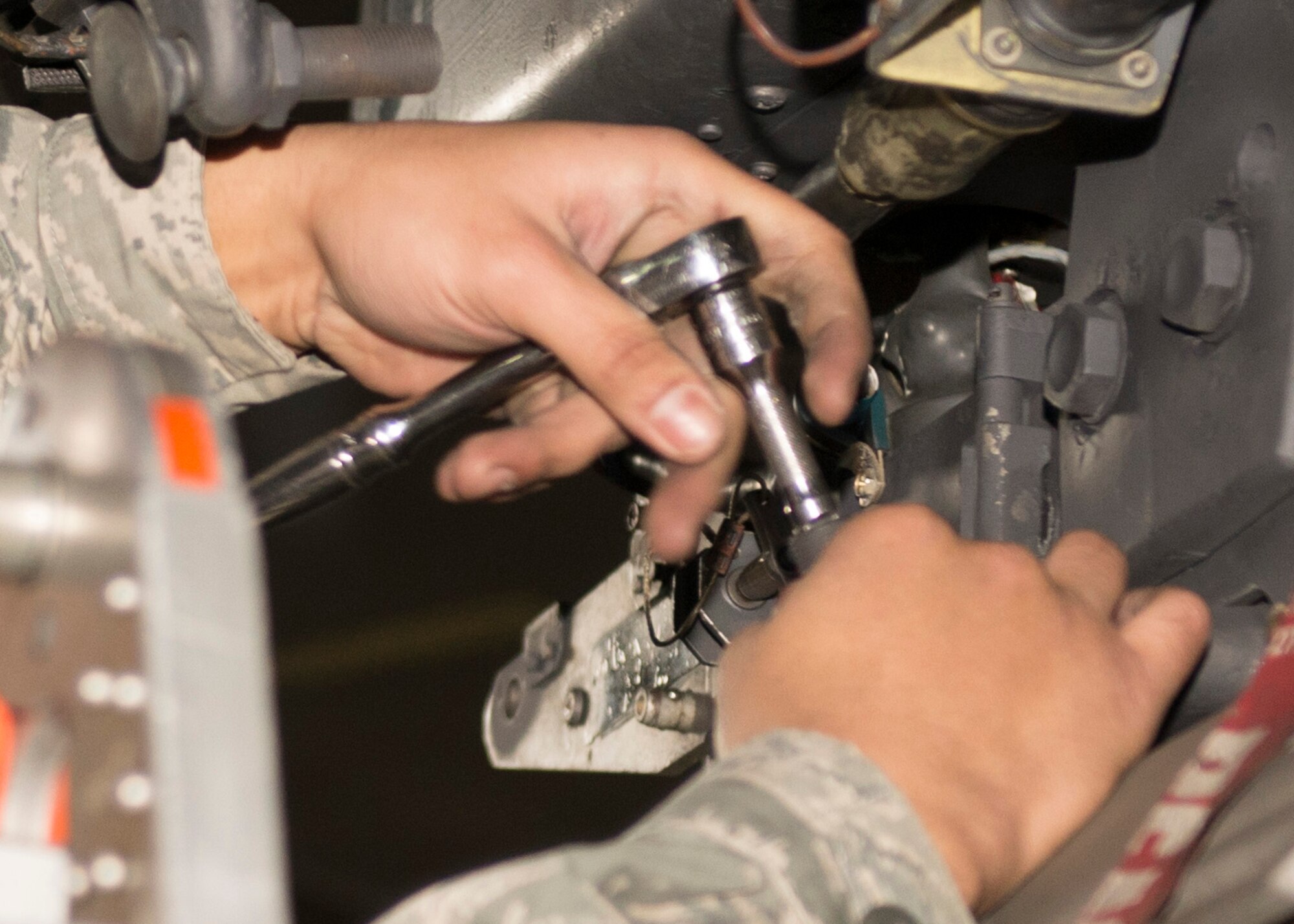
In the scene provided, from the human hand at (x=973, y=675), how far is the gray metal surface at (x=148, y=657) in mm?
312

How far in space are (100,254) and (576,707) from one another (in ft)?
1.63

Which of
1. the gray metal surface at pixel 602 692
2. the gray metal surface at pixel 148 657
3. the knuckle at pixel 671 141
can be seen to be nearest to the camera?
the gray metal surface at pixel 148 657

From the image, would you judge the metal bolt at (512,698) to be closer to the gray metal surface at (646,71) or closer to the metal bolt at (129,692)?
the gray metal surface at (646,71)

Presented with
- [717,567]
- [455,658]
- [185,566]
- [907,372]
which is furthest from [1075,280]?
[455,658]

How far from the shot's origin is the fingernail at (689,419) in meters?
0.66

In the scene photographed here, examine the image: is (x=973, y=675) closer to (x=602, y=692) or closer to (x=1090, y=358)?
(x=1090, y=358)

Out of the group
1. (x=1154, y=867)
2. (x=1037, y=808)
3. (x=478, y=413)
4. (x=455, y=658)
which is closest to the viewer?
(x=1154, y=867)

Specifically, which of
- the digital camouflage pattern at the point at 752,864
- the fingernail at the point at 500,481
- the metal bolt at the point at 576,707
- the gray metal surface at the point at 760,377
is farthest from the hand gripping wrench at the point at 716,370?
the metal bolt at the point at 576,707

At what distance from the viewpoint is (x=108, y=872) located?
27 cm

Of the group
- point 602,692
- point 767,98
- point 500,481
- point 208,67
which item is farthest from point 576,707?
point 208,67

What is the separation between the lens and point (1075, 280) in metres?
0.75

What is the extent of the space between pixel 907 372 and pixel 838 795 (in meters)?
0.48

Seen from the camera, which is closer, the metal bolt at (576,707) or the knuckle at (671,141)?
the knuckle at (671,141)

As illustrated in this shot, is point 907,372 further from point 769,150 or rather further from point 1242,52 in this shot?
point 1242,52
